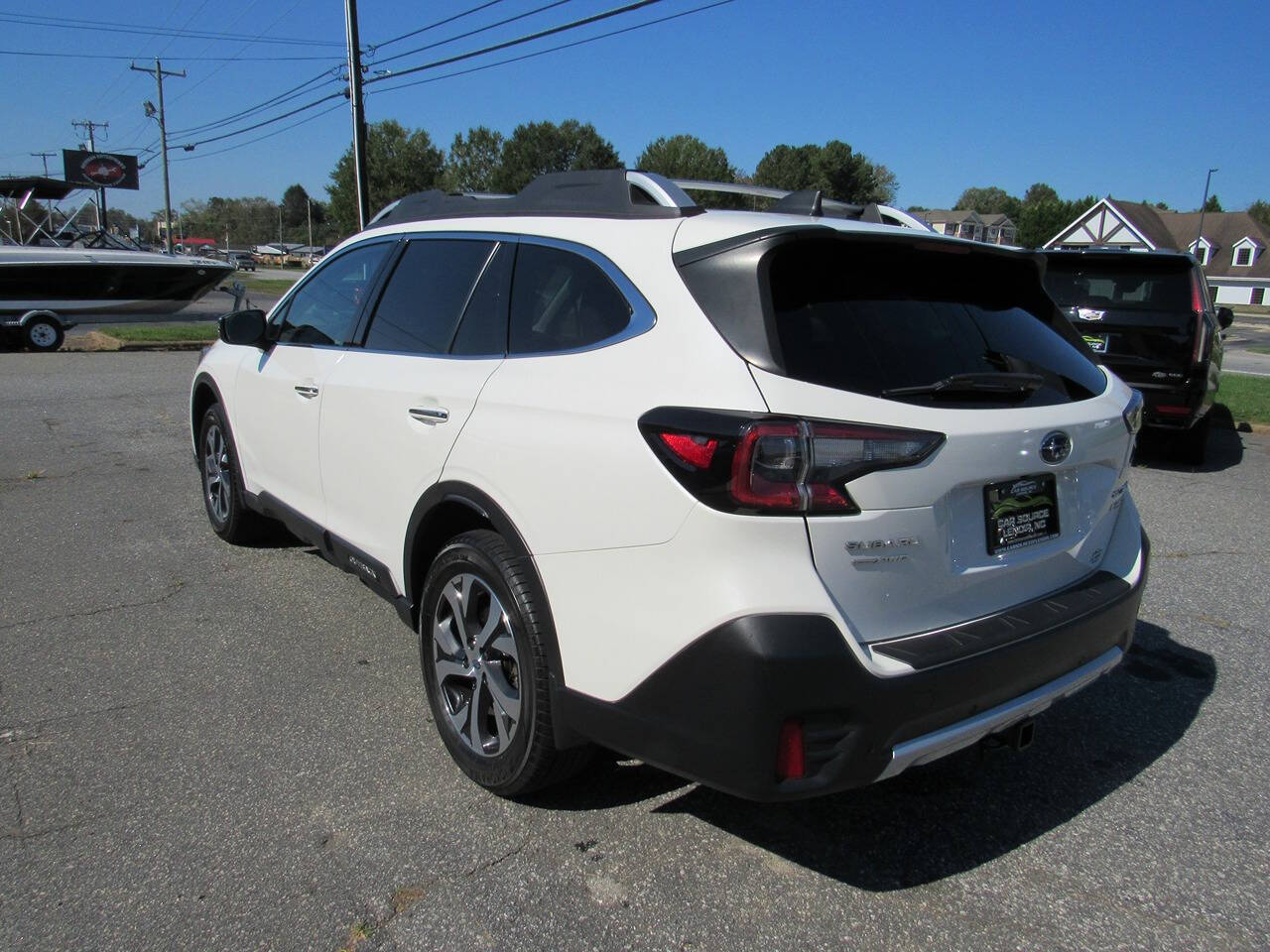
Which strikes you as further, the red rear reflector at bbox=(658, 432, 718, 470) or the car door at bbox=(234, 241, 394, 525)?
the car door at bbox=(234, 241, 394, 525)

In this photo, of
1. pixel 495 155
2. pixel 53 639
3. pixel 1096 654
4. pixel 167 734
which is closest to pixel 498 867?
pixel 167 734

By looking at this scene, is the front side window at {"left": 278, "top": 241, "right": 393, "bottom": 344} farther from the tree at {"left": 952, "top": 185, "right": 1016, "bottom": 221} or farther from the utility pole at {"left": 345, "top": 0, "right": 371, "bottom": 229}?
the tree at {"left": 952, "top": 185, "right": 1016, "bottom": 221}

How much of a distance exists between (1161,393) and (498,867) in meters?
7.34

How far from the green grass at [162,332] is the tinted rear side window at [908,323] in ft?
59.1

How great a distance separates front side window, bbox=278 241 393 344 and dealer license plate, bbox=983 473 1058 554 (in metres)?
2.62

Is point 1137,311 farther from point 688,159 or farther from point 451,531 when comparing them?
point 688,159

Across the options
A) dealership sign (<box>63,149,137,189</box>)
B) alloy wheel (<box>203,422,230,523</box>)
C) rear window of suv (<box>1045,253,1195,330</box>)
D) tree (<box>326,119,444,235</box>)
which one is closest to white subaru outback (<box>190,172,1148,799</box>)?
alloy wheel (<box>203,422,230,523</box>)

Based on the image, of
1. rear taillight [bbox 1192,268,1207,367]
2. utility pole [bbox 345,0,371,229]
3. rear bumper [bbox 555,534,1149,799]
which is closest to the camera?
rear bumper [bbox 555,534,1149,799]

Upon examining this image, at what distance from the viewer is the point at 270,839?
2738mm

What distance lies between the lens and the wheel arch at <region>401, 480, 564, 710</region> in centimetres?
261

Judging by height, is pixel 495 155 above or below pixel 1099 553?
above

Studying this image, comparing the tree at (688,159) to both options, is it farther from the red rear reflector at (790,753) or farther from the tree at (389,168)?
the red rear reflector at (790,753)

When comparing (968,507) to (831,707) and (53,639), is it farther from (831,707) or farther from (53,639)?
(53,639)

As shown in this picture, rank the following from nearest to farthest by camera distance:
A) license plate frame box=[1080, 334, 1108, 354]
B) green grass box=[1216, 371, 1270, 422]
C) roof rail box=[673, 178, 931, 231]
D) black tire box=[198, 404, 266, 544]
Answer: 1. roof rail box=[673, 178, 931, 231]
2. black tire box=[198, 404, 266, 544]
3. license plate frame box=[1080, 334, 1108, 354]
4. green grass box=[1216, 371, 1270, 422]
